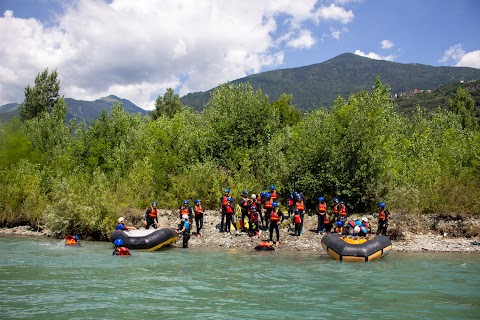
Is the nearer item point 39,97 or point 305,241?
point 305,241

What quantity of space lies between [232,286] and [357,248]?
272 inches

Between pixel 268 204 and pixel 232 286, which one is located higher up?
pixel 268 204

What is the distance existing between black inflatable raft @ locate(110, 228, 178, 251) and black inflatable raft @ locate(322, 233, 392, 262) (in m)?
8.15

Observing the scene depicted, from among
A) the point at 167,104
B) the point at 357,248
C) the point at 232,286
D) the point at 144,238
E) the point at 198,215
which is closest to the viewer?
Answer: the point at 232,286

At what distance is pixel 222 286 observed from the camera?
1260 centimetres

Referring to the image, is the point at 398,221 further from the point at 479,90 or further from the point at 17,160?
the point at 479,90

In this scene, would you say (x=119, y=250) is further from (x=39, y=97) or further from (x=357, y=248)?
(x=39, y=97)

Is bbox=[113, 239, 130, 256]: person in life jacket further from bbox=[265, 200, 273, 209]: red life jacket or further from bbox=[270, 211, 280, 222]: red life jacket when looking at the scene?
bbox=[265, 200, 273, 209]: red life jacket

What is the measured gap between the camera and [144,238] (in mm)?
19844

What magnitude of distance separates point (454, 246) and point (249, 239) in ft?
34.7

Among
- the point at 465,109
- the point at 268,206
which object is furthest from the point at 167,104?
the point at 268,206

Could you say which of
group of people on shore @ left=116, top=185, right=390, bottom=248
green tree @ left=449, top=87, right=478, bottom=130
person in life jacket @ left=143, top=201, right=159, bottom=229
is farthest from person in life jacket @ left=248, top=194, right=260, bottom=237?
green tree @ left=449, top=87, right=478, bottom=130

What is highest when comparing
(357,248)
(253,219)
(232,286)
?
(253,219)

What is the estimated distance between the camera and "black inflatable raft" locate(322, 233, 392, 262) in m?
17.0
